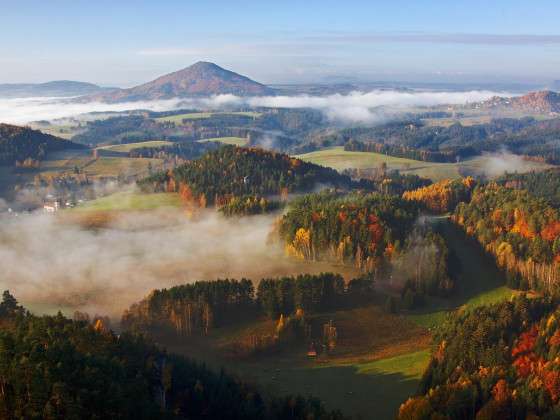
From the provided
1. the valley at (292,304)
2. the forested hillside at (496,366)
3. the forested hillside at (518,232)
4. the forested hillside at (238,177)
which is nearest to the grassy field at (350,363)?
the valley at (292,304)

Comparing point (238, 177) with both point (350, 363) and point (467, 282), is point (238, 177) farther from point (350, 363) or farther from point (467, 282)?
point (350, 363)

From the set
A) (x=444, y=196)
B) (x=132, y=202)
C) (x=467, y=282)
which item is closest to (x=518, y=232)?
(x=467, y=282)

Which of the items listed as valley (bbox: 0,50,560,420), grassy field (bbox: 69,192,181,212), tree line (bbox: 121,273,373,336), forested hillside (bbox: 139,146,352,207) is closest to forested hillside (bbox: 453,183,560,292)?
valley (bbox: 0,50,560,420)

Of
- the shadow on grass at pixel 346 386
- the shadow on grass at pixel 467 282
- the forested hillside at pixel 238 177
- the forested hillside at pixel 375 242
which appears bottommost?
the shadow on grass at pixel 346 386

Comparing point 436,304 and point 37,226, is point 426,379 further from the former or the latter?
point 37,226

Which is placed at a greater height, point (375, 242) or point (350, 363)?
point (375, 242)

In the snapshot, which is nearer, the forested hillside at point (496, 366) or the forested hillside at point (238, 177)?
the forested hillside at point (496, 366)

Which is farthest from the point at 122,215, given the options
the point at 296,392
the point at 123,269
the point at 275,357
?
the point at 296,392

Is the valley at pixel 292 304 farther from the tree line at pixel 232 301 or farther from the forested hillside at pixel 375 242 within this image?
the forested hillside at pixel 375 242

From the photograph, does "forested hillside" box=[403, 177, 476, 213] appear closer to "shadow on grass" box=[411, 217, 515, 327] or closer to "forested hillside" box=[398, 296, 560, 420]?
"shadow on grass" box=[411, 217, 515, 327]
